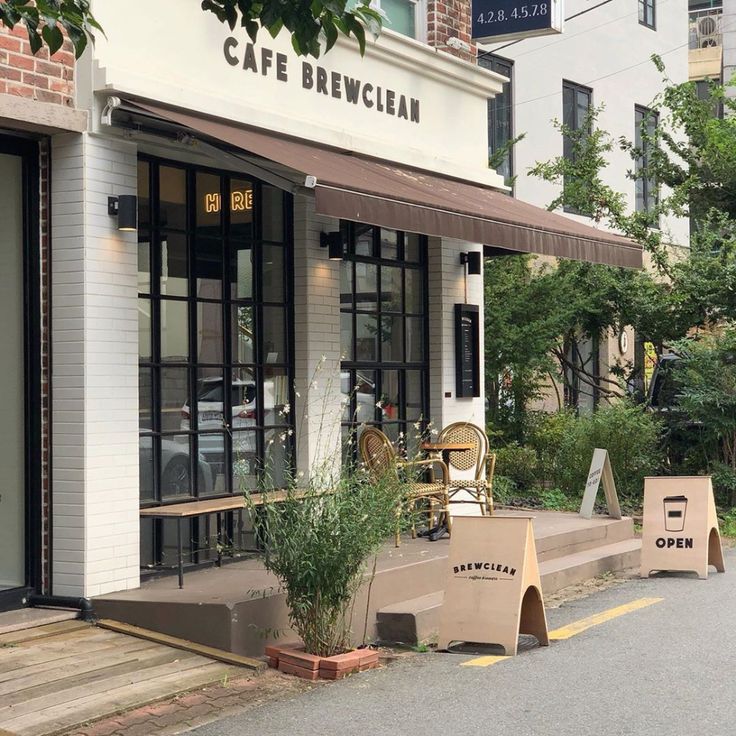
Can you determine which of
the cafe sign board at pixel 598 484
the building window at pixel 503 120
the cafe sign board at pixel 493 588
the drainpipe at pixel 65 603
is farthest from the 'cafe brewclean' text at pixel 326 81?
the building window at pixel 503 120

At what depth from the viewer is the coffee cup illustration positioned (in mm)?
10766

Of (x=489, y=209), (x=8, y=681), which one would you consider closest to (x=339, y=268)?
(x=489, y=209)

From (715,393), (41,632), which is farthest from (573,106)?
(41,632)

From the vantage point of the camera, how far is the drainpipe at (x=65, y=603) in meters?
8.02

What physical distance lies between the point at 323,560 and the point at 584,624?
2.48 meters

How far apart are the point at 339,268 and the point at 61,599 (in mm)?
4231

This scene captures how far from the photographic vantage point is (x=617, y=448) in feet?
50.7

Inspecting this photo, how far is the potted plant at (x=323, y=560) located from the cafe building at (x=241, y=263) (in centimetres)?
77

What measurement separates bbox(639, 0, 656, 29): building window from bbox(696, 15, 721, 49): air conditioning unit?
6.55 metres

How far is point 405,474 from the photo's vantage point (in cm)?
902

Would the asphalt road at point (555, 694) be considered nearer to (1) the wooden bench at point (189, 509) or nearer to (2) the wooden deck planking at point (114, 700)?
(2) the wooden deck planking at point (114, 700)

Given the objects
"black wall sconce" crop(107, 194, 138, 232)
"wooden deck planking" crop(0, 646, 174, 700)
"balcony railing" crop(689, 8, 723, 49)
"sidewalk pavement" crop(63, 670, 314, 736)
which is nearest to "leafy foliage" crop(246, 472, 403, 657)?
"sidewalk pavement" crop(63, 670, 314, 736)

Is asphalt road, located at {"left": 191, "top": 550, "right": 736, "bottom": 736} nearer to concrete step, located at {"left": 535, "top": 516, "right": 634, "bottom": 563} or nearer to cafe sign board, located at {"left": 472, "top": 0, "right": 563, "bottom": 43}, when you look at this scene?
concrete step, located at {"left": 535, "top": 516, "right": 634, "bottom": 563}

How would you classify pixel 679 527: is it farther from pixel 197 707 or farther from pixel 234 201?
pixel 197 707
